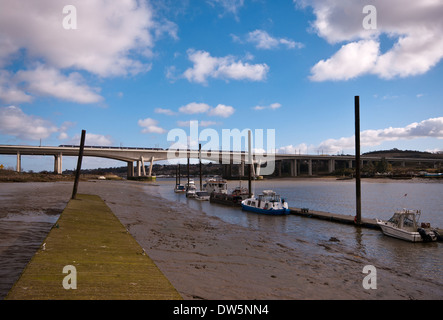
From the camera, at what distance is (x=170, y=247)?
17.9 m

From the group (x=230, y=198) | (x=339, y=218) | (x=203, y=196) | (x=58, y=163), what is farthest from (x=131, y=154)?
(x=339, y=218)

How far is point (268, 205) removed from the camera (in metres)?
39.0

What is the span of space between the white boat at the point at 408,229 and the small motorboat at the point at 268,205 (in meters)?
13.7

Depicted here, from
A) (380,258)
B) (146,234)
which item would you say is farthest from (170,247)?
(380,258)

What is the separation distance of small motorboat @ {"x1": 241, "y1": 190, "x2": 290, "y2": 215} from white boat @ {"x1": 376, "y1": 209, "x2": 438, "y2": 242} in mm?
13664

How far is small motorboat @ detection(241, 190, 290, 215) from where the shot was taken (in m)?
38.3

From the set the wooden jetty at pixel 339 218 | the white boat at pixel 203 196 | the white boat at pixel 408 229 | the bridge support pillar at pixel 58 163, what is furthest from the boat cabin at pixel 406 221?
the bridge support pillar at pixel 58 163

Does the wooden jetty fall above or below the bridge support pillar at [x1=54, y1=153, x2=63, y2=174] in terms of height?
below

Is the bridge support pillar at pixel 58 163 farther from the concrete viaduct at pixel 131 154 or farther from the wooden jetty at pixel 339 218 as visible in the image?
the wooden jetty at pixel 339 218

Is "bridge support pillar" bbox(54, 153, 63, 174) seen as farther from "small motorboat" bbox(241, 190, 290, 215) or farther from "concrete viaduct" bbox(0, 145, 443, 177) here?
"small motorboat" bbox(241, 190, 290, 215)

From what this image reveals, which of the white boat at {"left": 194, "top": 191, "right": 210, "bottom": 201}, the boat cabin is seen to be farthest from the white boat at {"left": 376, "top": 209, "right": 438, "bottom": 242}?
the white boat at {"left": 194, "top": 191, "right": 210, "bottom": 201}

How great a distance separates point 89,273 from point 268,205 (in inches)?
1241

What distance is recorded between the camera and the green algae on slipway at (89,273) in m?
7.70
